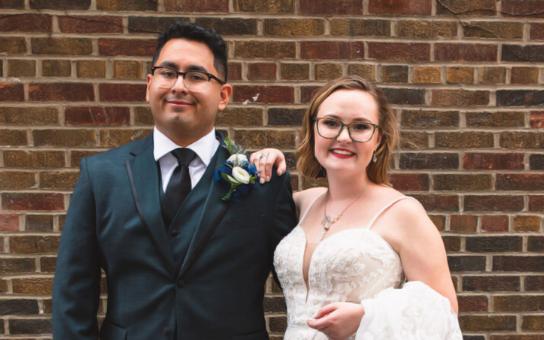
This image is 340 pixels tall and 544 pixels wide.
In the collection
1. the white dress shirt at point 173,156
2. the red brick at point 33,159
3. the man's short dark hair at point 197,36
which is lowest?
the red brick at point 33,159

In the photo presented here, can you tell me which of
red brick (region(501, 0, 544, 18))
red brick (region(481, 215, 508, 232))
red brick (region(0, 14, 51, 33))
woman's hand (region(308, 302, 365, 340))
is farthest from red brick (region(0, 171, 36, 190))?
red brick (region(501, 0, 544, 18))

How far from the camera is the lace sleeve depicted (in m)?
1.83

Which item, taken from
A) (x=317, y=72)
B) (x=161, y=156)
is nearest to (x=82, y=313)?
(x=161, y=156)

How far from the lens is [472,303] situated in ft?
9.55

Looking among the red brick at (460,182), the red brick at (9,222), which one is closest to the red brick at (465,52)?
the red brick at (460,182)

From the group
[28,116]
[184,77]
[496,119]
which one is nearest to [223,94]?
[184,77]

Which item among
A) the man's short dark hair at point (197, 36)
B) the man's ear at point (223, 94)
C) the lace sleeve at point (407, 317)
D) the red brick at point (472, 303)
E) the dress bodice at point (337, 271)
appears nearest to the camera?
the lace sleeve at point (407, 317)

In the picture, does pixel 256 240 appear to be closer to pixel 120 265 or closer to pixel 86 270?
pixel 120 265

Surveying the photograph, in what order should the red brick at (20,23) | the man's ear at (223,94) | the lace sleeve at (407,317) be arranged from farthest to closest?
the red brick at (20,23)
the man's ear at (223,94)
the lace sleeve at (407,317)

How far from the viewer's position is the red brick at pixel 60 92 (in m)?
2.73

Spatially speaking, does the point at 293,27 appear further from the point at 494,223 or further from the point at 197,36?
the point at 494,223

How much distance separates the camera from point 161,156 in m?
2.10

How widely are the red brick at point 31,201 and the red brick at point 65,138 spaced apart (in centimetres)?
26

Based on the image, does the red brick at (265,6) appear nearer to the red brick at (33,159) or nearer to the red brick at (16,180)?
the red brick at (33,159)
